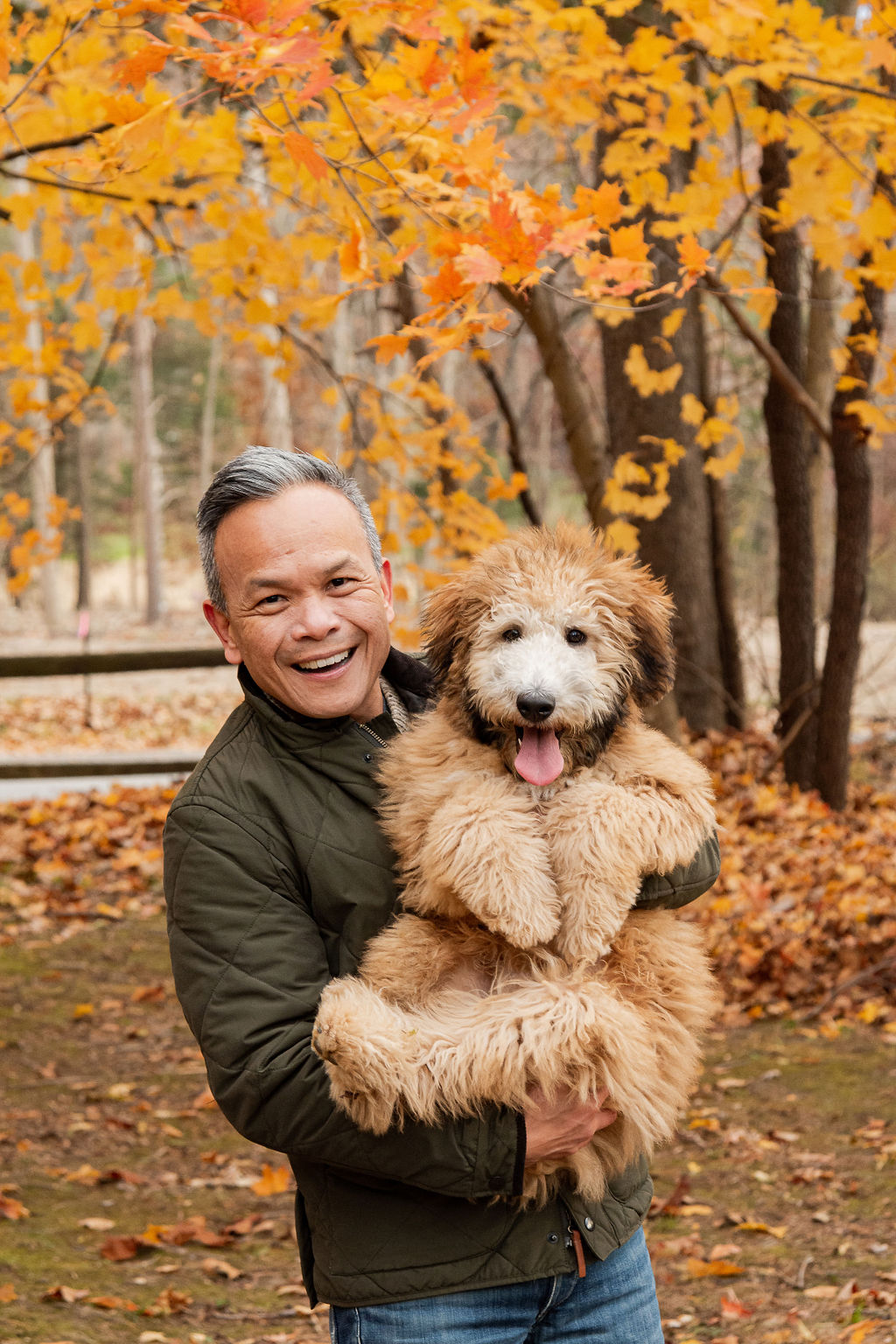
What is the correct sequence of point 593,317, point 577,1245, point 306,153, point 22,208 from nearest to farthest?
point 577,1245, point 306,153, point 22,208, point 593,317

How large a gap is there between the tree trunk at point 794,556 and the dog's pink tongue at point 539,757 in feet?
21.8

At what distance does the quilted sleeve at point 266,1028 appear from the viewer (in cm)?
190

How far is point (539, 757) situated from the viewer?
2.28 m

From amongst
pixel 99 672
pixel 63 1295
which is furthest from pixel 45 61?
pixel 99 672

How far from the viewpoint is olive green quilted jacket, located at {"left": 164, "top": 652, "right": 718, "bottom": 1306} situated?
1.91m

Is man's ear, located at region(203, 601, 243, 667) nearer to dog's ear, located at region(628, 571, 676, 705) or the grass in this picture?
dog's ear, located at region(628, 571, 676, 705)

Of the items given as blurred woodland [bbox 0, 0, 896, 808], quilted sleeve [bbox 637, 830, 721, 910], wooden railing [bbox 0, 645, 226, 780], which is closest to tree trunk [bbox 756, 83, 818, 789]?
blurred woodland [bbox 0, 0, 896, 808]

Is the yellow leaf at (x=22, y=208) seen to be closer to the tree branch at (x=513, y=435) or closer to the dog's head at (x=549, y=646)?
the tree branch at (x=513, y=435)

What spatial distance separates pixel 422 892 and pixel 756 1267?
9.09ft

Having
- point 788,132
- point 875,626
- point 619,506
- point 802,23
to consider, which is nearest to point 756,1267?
point 619,506

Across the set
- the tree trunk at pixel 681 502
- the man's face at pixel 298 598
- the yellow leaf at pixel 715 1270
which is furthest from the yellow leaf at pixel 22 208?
the yellow leaf at pixel 715 1270

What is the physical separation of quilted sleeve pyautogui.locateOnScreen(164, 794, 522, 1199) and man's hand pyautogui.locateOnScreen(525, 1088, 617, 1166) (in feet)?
0.15

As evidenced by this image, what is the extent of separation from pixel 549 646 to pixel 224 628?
0.62m

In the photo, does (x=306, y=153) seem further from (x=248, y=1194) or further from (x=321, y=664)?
(x=248, y=1194)
